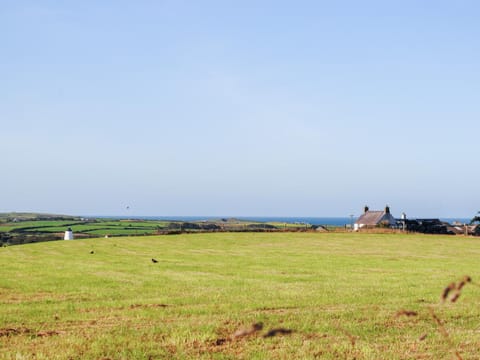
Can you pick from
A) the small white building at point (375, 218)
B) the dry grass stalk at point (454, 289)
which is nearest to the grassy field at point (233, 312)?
the dry grass stalk at point (454, 289)

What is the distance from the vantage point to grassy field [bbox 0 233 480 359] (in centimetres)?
998

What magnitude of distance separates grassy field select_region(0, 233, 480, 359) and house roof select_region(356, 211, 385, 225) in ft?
261

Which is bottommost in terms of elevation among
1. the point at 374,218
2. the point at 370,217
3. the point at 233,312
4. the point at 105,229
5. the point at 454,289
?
the point at 105,229

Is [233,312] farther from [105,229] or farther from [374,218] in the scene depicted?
[374,218]

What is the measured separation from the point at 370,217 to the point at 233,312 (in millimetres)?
97033

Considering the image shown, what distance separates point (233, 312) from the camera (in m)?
13.7

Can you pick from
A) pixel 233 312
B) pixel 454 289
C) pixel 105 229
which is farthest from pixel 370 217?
pixel 454 289

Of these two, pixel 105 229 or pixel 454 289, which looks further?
pixel 105 229

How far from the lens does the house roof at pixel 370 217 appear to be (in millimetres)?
104250

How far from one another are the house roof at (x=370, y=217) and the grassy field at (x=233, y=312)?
7950 centimetres

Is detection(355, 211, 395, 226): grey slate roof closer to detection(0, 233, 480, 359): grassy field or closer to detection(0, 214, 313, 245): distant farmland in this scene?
detection(0, 214, 313, 245): distant farmland

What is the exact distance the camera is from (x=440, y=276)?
2227 cm

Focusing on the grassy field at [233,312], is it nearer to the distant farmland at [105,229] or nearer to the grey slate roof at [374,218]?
the distant farmland at [105,229]

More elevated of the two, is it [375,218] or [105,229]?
[375,218]
